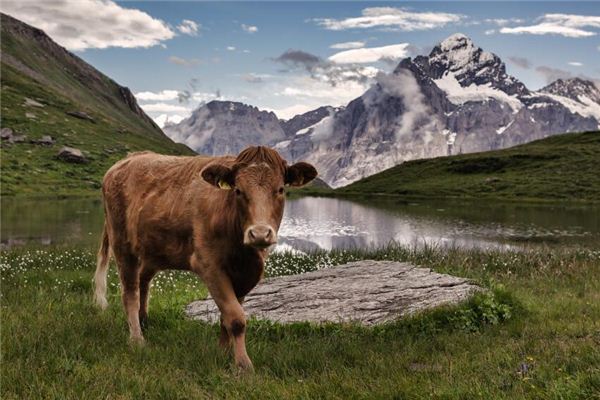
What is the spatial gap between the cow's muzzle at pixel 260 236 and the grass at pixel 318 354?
1.68 m

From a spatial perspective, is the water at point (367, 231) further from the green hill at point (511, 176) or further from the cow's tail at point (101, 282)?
the green hill at point (511, 176)

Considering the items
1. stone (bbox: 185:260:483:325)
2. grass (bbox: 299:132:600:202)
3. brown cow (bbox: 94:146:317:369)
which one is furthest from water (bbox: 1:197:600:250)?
grass (bbox: 299:132:600:202)

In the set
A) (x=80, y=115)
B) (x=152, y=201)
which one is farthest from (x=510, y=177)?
(x=152, y=201)

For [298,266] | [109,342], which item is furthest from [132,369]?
[298,266]

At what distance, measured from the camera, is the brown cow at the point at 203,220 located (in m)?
7.14

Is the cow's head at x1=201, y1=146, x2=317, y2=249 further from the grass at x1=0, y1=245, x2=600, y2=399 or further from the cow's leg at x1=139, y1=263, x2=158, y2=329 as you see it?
the cow's leg at x1=139, y1=263, x2=158, y2=329

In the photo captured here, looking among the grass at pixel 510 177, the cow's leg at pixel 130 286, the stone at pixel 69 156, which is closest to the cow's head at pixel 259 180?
the cow's leg at pixel 130 286

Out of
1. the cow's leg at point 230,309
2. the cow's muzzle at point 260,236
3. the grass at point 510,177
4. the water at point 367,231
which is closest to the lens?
the cow's muzzle at point 260,236

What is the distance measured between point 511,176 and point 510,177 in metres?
1.76

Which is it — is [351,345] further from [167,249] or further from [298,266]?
[298,266]

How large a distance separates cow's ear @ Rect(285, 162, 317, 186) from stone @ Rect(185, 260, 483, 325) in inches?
160

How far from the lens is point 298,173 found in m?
7.53

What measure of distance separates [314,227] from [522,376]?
178 feet

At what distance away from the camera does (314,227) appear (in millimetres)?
60438
